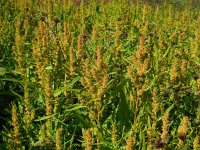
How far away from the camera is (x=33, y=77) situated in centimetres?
271

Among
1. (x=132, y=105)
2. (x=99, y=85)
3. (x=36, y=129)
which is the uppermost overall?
(x=99, y=85)

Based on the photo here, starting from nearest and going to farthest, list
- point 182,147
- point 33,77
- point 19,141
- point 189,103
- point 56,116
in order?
point 19,141 < point 182,147 < point 56,116 < point 189,103 < point 33,77

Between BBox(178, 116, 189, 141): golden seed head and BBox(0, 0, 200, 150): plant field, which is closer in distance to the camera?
BBox(178, 116, 189, 141): golden seed head

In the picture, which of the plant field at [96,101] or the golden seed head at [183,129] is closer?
the golden seed head at [183,129]

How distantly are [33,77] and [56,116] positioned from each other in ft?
2.53

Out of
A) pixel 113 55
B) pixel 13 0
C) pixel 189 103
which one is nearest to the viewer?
pixel 189 103

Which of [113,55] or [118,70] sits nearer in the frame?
[118,70]

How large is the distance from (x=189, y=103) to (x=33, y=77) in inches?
51.9

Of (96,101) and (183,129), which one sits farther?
(96,101)

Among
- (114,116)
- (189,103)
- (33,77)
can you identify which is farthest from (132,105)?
(33,77)

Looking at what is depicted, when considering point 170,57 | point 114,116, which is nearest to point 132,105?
point 114,116

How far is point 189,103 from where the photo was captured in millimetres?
2473

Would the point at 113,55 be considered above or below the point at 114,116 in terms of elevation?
above

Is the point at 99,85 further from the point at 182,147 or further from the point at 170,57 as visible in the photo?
the point at 170,57
